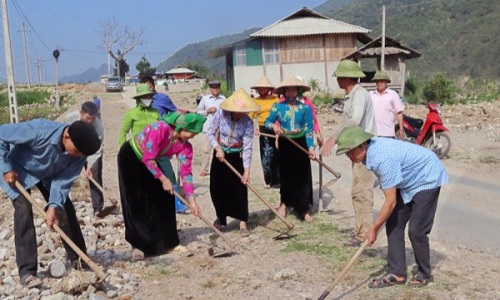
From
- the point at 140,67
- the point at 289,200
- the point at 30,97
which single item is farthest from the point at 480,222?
the point at 140,67

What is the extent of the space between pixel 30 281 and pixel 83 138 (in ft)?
4.16

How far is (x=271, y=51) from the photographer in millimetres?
25156

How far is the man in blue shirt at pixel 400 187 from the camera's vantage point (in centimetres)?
382

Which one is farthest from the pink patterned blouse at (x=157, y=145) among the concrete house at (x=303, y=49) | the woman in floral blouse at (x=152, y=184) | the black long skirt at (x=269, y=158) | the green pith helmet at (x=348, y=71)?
the concrete house at (x=303, y=49)

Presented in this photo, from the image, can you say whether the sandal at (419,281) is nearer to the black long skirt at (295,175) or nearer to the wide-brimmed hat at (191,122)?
the wide-brimmed hat at (191,122)

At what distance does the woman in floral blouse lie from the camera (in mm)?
4785

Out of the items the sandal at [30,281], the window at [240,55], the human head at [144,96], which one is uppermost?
the window at [240,55]

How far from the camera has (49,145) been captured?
4.04m

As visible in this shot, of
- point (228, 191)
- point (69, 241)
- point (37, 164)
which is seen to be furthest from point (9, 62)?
point (69, 241)

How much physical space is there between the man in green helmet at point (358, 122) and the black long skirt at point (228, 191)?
116cm

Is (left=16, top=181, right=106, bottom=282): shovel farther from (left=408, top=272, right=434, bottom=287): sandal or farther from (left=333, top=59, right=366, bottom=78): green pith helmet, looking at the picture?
(left=333, top=59, right=366, bottom=78): green pith helmet

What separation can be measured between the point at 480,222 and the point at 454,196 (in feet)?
4.15

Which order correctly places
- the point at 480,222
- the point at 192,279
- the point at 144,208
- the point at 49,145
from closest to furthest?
the point at 49,145 → the point at 192,279 → the point at 144,208 → the point at 480,222

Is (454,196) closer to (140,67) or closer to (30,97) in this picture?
(30,97)
